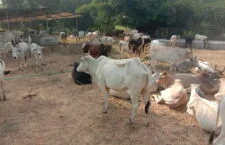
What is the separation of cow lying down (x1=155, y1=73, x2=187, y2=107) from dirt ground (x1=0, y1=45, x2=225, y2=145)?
238mm

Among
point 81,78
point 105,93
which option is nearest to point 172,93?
point 105,93

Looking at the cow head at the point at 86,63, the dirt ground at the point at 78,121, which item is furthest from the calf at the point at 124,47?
the cow head at the point at 86,63

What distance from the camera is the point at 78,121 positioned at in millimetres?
8586

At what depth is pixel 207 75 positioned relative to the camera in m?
11.5

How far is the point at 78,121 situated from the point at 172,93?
3.13 meters

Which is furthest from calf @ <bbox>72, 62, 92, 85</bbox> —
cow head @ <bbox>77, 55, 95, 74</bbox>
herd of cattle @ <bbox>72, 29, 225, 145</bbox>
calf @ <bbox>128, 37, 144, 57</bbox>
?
calf @ <bbox>128, 37, 144, 57</bbox>

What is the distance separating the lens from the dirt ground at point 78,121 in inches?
296

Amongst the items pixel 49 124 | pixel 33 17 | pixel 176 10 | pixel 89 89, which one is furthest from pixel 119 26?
pixel 49 124

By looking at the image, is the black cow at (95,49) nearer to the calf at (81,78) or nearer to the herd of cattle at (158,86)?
the calf at (81,78)

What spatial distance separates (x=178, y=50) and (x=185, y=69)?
3.70ft

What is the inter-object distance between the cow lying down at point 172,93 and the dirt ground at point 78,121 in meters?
0.24

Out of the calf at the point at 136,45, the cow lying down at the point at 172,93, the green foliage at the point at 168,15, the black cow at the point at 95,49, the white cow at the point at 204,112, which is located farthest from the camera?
the green foliage at the point at 168,15

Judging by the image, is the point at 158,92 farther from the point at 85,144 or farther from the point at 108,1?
the point at 108,1

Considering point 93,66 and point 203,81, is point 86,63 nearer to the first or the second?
point 93,66
